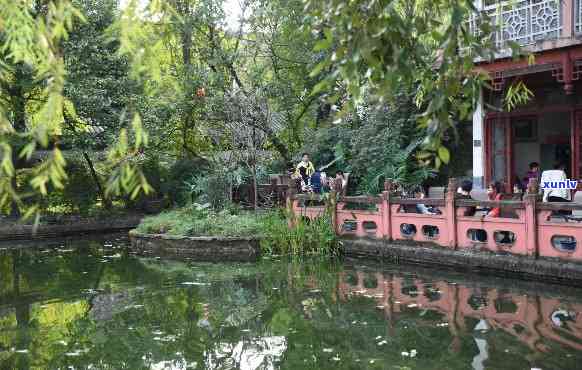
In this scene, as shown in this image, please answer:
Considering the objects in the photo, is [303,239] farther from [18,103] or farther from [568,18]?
[18,103]

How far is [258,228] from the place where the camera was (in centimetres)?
1410

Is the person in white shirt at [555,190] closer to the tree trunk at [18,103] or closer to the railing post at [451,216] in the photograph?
the railing post at [451,216]

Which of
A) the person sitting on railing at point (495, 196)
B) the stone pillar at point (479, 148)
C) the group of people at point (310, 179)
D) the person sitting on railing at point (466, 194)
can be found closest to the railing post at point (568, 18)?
the person sitting on railing at point (495, 196)

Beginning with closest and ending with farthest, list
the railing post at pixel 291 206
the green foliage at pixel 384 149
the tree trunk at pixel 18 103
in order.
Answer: the railing post at pixel 291 206, the green foliage at pixel 384 149, the tree trunk at pixel 18 103

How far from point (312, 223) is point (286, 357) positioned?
683 centimetres

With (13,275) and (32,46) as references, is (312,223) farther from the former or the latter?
(32,46)

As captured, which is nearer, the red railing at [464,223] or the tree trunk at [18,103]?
the red railing at [464,223]

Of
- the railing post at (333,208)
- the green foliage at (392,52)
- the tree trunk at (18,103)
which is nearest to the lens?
the green foliage at (392,52)

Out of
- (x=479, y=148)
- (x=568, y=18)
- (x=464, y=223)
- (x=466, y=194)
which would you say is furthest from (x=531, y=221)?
(x=479, y=148)

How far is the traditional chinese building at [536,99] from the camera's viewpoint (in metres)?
11.7

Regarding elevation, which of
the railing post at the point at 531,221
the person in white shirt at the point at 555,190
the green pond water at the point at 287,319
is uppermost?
the person in white shirt at the point at 555,190

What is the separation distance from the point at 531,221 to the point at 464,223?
132 cm

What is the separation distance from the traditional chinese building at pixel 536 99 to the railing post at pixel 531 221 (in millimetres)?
2963

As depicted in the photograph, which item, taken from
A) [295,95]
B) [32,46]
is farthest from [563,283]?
[295,95]
